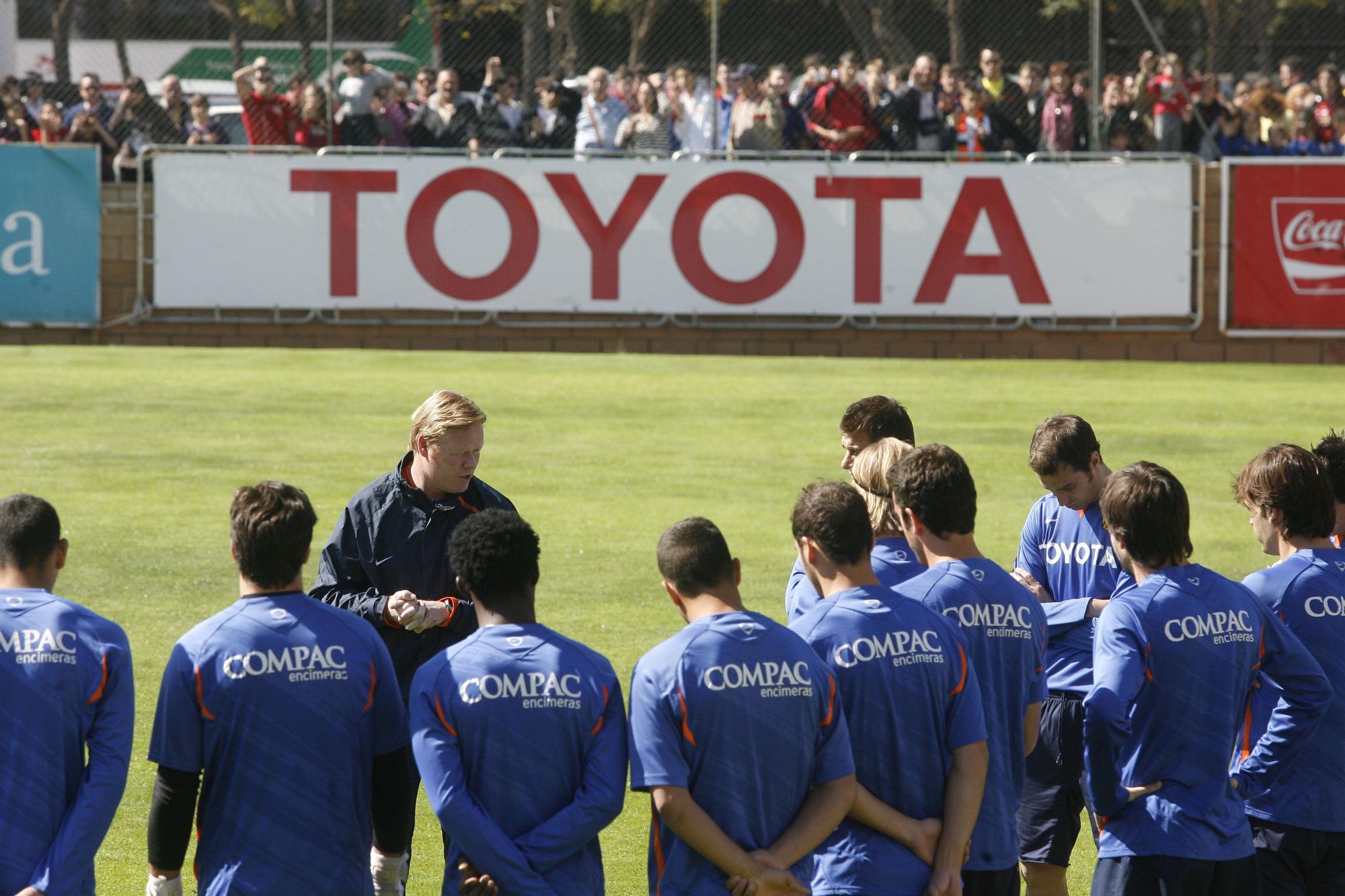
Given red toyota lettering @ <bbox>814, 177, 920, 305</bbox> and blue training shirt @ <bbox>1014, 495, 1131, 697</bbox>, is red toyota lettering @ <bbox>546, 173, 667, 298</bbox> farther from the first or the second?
blue training shirt @ <bbox>1014, 495, 1131, 697</bbox>

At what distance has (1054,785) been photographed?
18.0 feet

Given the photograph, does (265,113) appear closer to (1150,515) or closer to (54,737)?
(54,737)

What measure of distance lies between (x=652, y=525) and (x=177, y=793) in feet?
26.2

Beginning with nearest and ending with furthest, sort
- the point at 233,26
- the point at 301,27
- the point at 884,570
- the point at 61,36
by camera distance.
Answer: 1. the point at 884,570
2. the point at 301,27
3. the point at 233,26
4. the point at 61,36

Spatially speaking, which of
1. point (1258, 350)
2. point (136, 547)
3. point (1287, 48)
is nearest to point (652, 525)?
point (136, 547)

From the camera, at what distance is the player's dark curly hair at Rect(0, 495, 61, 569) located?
4.13m

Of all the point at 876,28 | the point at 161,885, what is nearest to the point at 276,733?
the point at 161,885

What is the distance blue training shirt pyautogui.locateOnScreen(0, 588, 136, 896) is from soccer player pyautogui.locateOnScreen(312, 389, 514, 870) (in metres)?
1.25

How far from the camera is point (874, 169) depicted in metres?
19.5

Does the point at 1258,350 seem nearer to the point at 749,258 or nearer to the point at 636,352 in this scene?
the point at 749,258

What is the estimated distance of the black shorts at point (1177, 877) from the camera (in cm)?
429

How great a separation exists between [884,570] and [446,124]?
52.4 ft

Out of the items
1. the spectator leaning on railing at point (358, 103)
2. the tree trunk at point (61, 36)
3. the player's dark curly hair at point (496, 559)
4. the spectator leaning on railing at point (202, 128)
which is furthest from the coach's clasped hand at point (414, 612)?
the tree trunk at point (61, 36)

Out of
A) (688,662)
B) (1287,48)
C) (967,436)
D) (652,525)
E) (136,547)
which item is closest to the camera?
(688,662)
